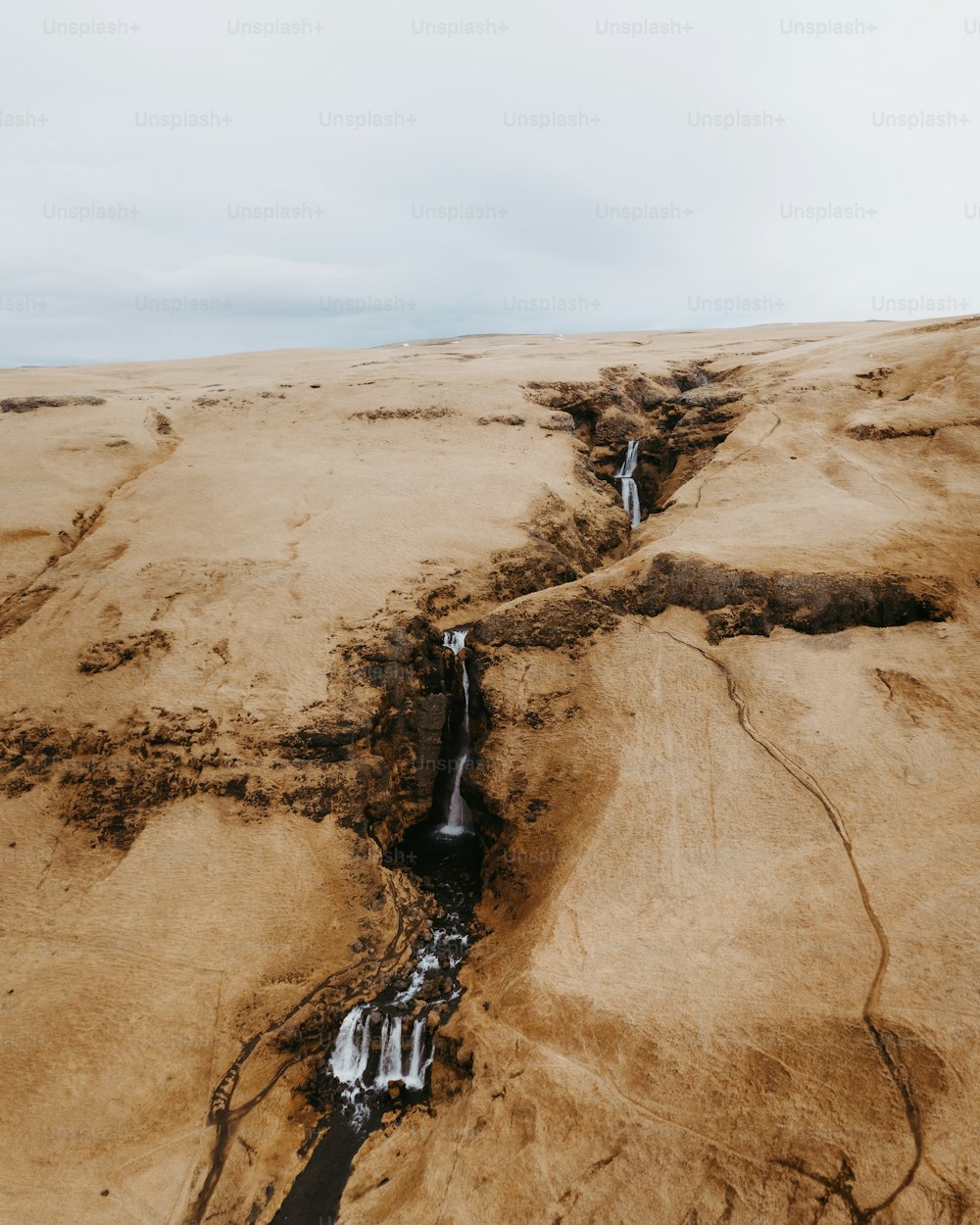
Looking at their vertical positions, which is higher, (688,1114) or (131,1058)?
(688,1114)

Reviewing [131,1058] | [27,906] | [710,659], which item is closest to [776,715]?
[710,659]

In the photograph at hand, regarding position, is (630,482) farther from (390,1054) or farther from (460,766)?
(390,1054)

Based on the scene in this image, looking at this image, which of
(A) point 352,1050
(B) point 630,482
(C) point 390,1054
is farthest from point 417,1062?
(B) point 630,482

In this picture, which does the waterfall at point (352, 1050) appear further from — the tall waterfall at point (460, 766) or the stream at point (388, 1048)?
the tall waterfall at point (460, 766)

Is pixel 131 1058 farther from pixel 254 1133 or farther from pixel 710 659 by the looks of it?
pixel 710 659

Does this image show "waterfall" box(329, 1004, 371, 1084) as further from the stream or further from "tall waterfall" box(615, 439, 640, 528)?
"tall waterfall" box(615, 439, 640, 528)

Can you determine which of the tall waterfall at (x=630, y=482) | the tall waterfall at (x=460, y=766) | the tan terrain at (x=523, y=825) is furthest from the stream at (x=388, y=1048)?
the tall waterfall at (x=630, y=482)
